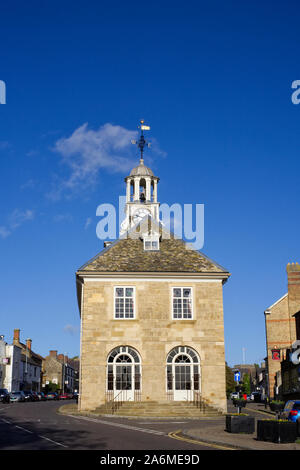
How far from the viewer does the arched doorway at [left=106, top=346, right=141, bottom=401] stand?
107 feet

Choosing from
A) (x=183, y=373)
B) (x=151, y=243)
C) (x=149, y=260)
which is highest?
(x=151, y=243)

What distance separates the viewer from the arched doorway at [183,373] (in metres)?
33.1

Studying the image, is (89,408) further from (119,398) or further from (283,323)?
(283,323)

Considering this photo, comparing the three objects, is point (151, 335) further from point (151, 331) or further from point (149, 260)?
point (149, 260)

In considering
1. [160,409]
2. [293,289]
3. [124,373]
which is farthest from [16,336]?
[160,409]

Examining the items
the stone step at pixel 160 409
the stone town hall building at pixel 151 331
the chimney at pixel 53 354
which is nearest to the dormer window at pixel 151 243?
the stone town hall building at pixel 151 331

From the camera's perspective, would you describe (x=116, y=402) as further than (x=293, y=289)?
No

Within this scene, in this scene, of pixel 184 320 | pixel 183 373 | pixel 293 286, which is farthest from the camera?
pixel 293 286

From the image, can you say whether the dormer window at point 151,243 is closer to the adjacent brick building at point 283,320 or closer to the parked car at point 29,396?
the adjacent brick building at point 283,320

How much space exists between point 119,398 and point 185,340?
17.5ft

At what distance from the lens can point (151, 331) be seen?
33.6 m

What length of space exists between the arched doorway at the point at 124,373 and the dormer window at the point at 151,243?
292 inches

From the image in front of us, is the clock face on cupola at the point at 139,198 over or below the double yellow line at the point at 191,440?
over

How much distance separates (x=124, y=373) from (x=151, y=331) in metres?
3.03
